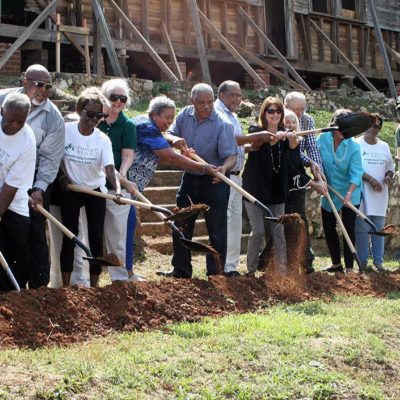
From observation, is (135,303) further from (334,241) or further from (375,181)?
(375,181)

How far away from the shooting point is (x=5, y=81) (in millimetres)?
14477

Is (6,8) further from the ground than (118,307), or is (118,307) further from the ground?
(6,8)

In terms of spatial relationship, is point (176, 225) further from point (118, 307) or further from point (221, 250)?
point (118, 307)

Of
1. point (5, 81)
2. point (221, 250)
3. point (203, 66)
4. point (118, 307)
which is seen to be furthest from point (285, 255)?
point (203, 66)

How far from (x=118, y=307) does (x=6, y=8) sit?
12.4 metres

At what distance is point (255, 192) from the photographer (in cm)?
906

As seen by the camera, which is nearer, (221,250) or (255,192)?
(221,250)

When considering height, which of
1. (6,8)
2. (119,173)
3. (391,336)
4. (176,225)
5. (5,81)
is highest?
(6,8)

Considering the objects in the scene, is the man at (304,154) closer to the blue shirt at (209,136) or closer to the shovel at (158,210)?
the blue shirt at (209,136)

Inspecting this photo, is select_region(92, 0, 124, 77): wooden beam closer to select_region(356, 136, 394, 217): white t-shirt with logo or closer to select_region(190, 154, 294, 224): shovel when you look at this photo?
select_region(356, 136, 394, 217): white t-shirt with logo

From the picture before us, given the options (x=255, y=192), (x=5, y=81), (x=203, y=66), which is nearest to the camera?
(x=255, y=192)

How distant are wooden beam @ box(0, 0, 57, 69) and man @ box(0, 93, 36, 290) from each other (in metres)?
8.05

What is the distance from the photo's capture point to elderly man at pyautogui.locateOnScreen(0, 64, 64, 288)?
7.00 metres

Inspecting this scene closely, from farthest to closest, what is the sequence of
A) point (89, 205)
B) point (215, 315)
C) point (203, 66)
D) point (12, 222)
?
point (203, 66) < point (89, 205) < point (215, 315) < point (12, 222)
